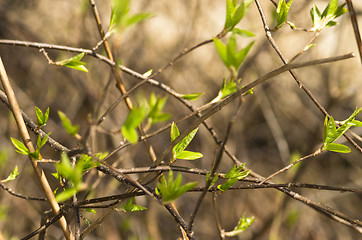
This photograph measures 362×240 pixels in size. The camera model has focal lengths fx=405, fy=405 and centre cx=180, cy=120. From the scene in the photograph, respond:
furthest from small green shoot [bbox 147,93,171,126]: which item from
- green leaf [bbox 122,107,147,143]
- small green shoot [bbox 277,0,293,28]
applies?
small green shoot [bbox 277,0,293,28]

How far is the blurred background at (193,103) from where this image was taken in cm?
218

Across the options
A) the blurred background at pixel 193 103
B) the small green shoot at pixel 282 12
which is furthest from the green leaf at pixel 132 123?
the blurred background at pixel 193 103

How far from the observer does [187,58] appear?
2961 millimetres

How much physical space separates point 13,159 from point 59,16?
1.12 metres

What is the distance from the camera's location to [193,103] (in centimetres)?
276

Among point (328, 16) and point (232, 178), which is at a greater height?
point (328, 16)

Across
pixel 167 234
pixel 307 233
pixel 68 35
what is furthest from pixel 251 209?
pixel 68 35

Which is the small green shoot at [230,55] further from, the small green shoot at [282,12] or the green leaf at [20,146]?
the green leaf at [20,146]

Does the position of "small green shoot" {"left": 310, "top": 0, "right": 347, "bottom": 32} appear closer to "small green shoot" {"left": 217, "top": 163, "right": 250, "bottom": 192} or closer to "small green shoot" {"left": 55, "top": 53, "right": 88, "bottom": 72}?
"small green shoot" {"left": 217, "top": 163, "right": 250, "bottom": 192}

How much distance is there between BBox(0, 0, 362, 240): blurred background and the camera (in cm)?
218

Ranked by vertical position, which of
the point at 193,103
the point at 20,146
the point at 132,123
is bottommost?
the point at 132,123

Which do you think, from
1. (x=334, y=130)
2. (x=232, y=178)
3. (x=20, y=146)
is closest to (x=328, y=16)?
(x=334, y=130)

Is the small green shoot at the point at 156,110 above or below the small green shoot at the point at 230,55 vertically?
below

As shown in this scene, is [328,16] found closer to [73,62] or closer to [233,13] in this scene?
[233,13]
